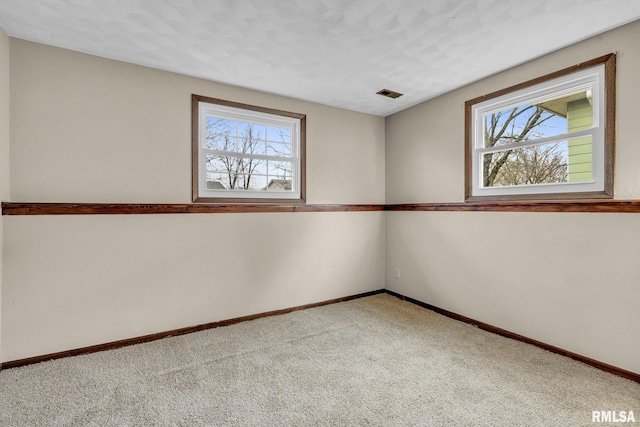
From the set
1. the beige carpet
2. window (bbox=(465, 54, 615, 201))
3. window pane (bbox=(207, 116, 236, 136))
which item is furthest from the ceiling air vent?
the beige carpet

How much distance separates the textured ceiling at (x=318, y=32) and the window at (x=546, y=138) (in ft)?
0.95

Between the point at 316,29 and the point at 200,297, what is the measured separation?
2466mm

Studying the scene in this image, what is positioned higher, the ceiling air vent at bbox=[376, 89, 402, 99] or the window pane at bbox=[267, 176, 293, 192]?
the ceiling air vent at bbox=[376, 89, 402, 99]

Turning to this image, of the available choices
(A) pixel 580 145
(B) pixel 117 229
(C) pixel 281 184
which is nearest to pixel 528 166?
(A) pixel 580 145

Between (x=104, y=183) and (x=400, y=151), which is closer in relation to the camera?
(x=104, y=183)

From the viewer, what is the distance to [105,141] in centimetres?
247

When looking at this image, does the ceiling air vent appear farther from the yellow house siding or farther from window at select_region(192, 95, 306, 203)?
the yellow house siding

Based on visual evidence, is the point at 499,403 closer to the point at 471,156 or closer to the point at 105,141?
the point at 471,156

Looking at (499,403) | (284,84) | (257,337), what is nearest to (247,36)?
(284,84)

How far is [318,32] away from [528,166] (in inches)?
86.0

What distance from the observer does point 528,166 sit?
2.78 meters

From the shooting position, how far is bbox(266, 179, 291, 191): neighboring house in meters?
3.38

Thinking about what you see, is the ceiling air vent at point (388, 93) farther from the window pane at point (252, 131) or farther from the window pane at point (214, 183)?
the window pane at point (214, 183)

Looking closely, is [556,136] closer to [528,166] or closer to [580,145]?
[580,145]
